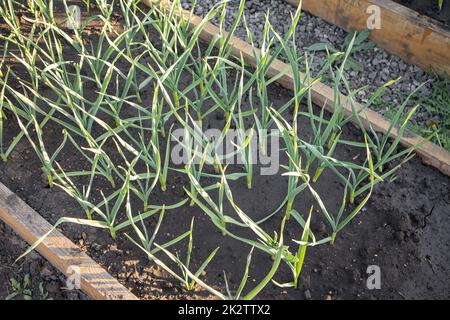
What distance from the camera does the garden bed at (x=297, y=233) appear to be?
1.71 meters

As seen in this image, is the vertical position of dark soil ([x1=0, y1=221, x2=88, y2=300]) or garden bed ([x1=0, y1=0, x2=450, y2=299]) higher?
garden bed ([x1=0, y1=0, x2=450, y2=299])

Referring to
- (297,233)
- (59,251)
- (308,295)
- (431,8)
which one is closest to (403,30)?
(431,8)

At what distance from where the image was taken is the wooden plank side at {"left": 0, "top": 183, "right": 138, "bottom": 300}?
1.68 m

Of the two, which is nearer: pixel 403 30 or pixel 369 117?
pixel 369 117

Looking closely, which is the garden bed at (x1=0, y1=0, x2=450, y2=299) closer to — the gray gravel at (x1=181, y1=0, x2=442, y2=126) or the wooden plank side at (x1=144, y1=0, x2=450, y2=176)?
the wooden plank side at (x1=144, y1=0, x2=450, y2=176)

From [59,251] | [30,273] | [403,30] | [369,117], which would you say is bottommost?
[30,273]

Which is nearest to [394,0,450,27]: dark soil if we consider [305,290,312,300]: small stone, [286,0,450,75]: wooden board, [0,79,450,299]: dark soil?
[286,0,450,75]: wooden board

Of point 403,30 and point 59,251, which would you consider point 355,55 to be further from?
point 59,251

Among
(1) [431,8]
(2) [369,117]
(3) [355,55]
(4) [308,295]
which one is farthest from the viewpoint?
(1) [431,8]

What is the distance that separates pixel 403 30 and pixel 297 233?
0.97m

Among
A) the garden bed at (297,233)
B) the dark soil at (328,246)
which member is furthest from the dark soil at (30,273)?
the garden bed at (297,233)

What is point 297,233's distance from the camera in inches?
71.6

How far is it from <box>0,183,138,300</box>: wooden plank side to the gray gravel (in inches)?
44.4

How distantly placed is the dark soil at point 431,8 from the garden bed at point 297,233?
2.53 ft
